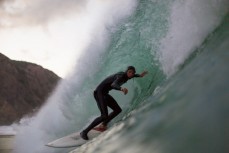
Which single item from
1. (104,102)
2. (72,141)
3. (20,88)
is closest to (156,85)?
(104,102)

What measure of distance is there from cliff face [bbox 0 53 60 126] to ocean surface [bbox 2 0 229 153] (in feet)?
133

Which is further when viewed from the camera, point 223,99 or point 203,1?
point 203,1

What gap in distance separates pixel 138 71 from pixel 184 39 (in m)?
2.77

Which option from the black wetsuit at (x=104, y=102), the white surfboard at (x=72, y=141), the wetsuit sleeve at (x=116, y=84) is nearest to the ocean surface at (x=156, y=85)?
the white surfboard at (x=72, y=141)

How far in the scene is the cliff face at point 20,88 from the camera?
54156mm

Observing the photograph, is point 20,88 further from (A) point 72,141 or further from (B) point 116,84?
(B) point 116,84

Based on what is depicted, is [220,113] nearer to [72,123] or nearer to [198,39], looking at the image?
[198,39]

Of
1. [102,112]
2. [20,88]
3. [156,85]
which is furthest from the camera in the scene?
[20,88]

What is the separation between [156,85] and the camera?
8.06 m

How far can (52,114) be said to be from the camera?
12.6 metres

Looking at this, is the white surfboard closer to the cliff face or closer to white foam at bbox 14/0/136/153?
white foam at bbox 14/0/136/153

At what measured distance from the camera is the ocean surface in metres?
3.37

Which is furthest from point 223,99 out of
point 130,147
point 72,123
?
point 72,123

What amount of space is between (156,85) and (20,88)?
171 feet
